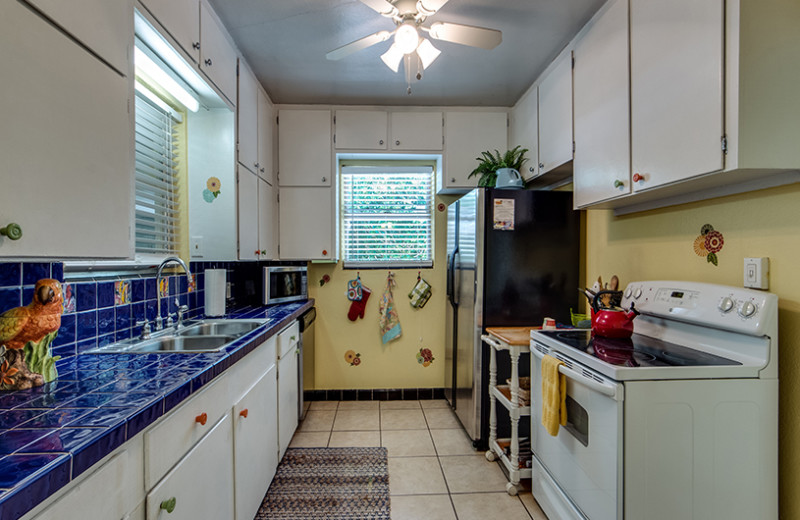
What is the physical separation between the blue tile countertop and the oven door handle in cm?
130

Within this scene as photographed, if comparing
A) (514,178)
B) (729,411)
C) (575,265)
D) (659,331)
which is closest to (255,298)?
(514,178)

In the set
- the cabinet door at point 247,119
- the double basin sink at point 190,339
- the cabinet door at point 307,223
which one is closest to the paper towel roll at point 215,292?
the double basin sink at point 190,339

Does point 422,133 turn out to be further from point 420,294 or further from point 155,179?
point 155,179

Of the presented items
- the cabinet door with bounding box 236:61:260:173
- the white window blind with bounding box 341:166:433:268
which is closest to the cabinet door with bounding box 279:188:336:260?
the white window blind with bounding box 341:166:433:268

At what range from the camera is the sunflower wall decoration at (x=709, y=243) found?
150cm

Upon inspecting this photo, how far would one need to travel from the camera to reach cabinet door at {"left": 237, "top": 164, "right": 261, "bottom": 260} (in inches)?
86.8

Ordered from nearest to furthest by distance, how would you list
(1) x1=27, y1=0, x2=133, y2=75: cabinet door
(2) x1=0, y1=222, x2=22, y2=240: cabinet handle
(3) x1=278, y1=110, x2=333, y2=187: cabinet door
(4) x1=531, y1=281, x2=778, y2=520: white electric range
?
(2) x1=0, y1=222, x2=22, y2=240: cabinet handle < (1) x1=27, y1=0, x2=133, y2=75: cabinet door < (4) x1=531, y1=281, x2=778, y2=520: white electric range < (3) x1=278, y1=110, x2=333, y2=187: cabinet door

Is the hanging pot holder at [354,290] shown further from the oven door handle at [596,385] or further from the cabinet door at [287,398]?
the oven door handle at [596,385]

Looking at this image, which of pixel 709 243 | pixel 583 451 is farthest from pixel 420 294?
pixel 709 243

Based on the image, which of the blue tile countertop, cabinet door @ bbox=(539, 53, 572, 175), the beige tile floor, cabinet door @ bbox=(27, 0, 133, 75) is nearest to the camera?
the blue tile countertop

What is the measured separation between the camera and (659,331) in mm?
1614

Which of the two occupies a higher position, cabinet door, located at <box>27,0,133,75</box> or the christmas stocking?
cabinet door, located at <box>27,0,133,75</box>

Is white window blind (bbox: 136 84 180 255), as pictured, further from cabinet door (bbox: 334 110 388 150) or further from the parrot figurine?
cabinet door (bbox: 334 110 388 150)

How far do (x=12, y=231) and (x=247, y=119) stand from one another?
1.76 m
